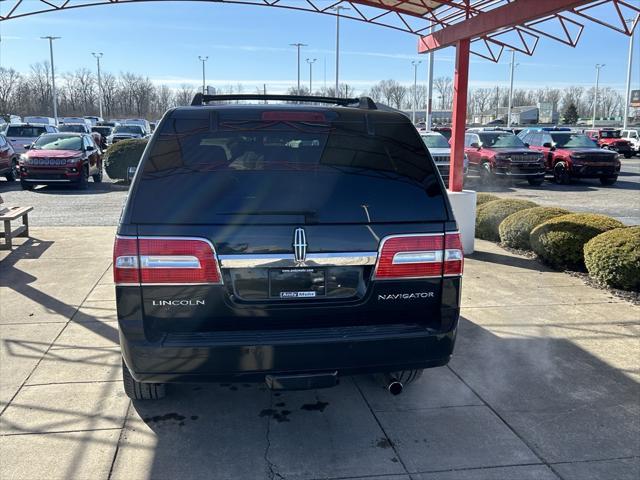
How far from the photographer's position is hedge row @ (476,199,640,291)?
6680mm

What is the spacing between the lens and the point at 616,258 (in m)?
6.70

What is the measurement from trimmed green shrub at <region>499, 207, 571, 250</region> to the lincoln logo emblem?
6439 mm

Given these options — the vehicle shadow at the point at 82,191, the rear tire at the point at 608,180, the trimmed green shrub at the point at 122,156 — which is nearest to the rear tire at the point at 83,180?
the vehicle shadow at the point at 82,191

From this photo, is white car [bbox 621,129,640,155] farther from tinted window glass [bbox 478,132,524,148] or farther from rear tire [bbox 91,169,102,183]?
rear tire [bbox 91,169,102,183]

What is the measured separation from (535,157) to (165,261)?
19.4 metres

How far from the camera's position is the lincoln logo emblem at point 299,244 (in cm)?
307

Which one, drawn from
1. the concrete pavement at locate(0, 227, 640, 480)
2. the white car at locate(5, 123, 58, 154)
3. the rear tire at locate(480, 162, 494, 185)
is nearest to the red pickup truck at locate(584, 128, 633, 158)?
the rear tire at locate(480, 162, 494, 185)

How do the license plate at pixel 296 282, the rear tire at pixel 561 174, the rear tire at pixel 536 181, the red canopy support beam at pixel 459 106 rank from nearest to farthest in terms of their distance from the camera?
1. the license plate at pixel 296 282
2. the red canopy support beam at pixel 459 106
3. the rear tire at pixel 536 181
4. the rear tire at pixel 561 174

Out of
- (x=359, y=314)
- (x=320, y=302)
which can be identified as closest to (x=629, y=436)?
(x=359, y=314)

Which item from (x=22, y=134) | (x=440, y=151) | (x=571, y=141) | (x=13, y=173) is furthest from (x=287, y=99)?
(x=22, y=134)

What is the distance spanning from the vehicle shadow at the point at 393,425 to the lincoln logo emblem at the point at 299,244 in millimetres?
1202

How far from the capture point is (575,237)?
7.68 meters

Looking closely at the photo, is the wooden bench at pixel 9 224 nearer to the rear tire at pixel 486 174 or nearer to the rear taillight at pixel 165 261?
the rear taillight at pixel 165 261

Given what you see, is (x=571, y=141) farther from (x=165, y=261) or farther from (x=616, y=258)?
(x=165, y=261)
